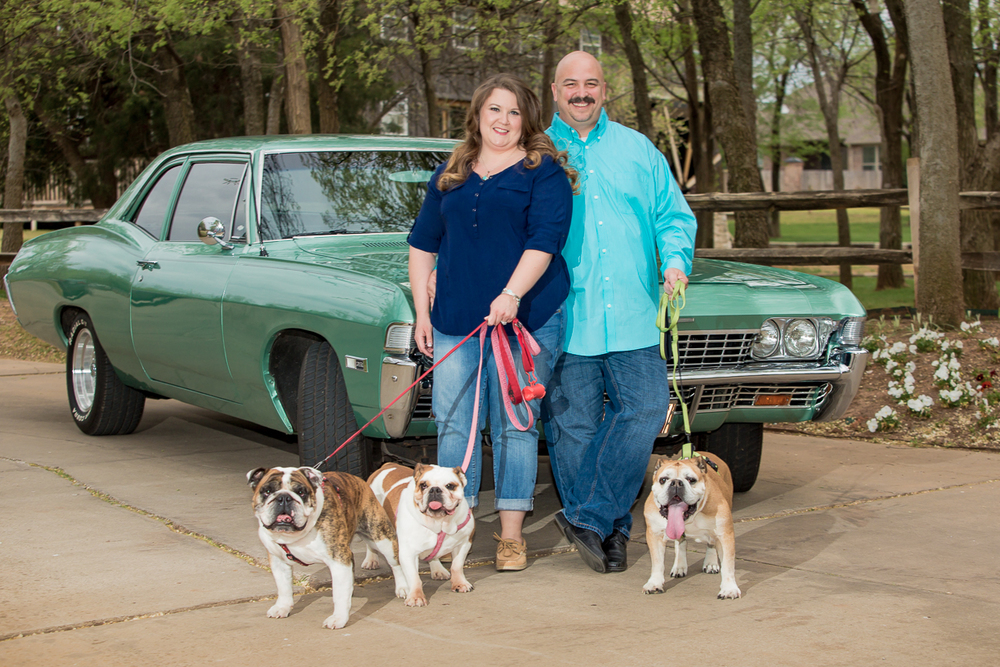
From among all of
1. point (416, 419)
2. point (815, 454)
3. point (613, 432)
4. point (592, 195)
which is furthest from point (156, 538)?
point (815, 454)

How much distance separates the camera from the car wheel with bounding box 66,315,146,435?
23.6 ft

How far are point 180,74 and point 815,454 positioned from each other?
46.7 feet

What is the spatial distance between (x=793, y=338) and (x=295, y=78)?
7753mm

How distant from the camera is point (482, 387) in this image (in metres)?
4.46

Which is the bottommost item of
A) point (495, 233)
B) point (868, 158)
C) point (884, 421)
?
point (884, 421)

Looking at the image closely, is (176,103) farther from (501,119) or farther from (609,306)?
(609,306)

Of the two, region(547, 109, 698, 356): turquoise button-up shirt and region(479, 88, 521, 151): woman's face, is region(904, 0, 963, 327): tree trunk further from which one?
region(479, 88, 521, 151): woman's face

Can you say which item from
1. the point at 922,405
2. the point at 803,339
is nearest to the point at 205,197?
the point at 803,339

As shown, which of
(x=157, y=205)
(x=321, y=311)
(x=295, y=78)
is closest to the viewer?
(x=321, y=311)

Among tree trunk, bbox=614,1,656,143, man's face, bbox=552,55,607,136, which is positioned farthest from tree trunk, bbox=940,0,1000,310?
man's face, bbox=552,55,607,136

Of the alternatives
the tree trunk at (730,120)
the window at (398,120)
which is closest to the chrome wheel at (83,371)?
the tree trunk at (730,120)

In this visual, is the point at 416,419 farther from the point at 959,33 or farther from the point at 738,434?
the point at 959,33

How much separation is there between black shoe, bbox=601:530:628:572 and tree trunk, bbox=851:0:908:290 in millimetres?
12682

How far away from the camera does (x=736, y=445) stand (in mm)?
5809
